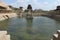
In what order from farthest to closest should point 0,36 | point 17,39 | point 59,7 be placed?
point 59,7 < point 17,39 < point 0,36

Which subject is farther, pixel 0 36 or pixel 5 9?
pixel 5 9

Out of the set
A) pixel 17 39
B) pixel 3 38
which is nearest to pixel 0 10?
pixel 17 39

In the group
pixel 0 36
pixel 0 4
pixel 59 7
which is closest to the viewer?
pixel 0 36

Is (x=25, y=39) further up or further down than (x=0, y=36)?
further down

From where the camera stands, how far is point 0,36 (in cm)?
371

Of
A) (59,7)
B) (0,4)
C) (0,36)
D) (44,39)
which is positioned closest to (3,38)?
(0,36)

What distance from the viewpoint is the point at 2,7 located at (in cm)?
2939

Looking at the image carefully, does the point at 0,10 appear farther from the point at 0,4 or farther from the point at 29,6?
the point at 29,6

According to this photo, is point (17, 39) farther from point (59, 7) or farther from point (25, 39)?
point (59, 7)

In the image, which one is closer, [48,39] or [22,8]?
[48,39]

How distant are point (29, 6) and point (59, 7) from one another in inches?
501

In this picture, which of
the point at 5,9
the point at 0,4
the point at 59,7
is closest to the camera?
the point at 0,4

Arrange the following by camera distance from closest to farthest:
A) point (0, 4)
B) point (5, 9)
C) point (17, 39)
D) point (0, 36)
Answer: point (0, 36)
point (17, 39)
point (0, 4)
point (5, 9)

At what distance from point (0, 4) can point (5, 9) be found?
3059mm
